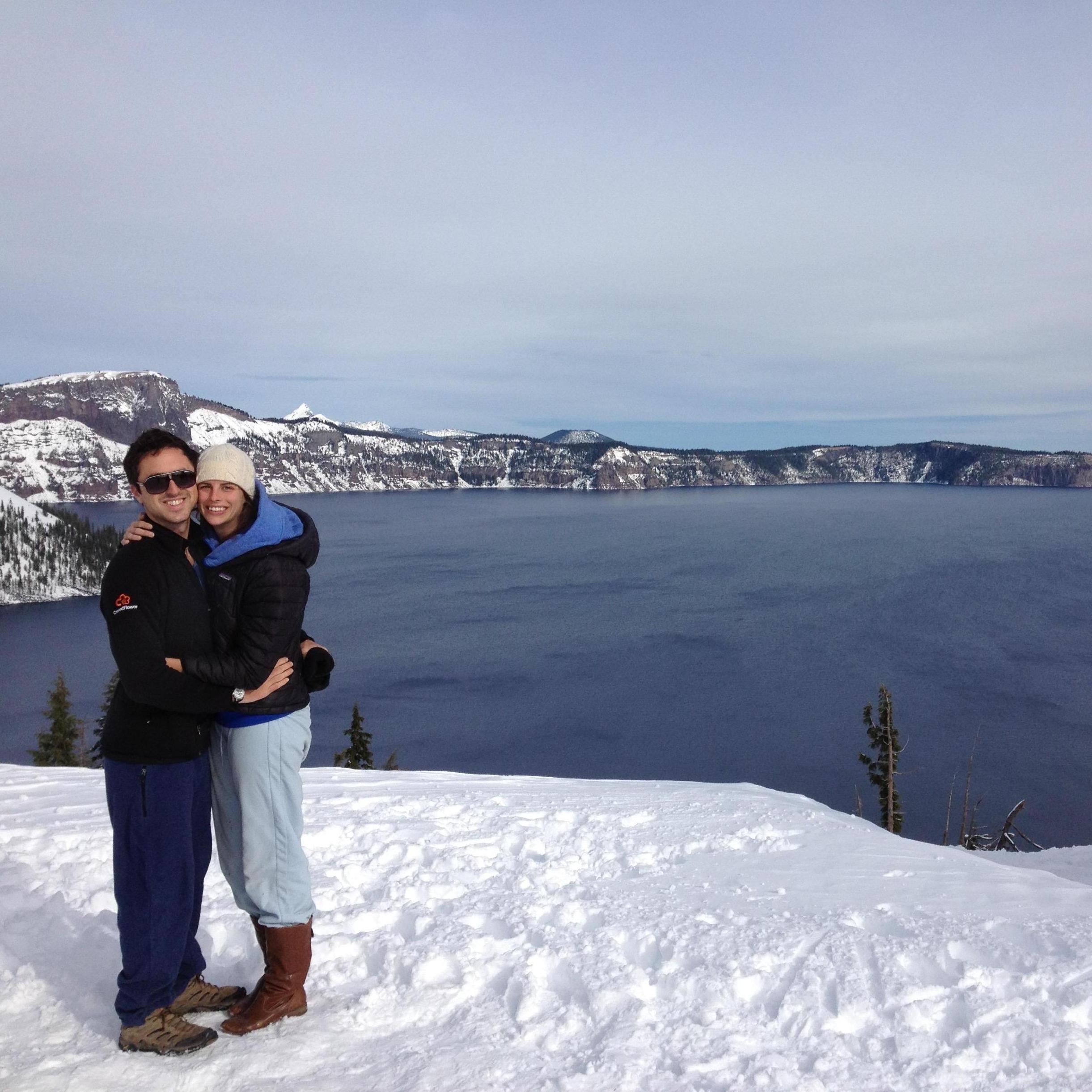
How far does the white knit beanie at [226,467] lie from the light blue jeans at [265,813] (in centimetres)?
107

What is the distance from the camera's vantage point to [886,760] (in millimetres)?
27062

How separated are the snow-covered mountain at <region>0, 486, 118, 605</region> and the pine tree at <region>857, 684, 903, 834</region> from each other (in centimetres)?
10699

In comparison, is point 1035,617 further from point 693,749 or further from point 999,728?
point 693,749

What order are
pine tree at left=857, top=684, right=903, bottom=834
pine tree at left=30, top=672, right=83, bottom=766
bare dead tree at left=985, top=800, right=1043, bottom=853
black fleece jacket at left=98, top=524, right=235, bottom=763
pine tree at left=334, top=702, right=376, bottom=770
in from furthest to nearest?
pine tree at left=30, top=672, right=83, bottom=766, pine tree at left=334, top=702, right=376, bottom=770, pine tree at left=857, top=684, right=903, bottom=834, bare dead tree at left=985, top=800, right=1043, bottom=853, black fleece jacket at left=98, top=524, right=235, bottom=763

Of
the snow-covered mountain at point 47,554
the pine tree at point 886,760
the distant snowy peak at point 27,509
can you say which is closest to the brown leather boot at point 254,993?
the pine tree at point 886,760

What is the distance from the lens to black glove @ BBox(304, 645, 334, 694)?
3.49m

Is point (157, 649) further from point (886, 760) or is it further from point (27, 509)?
point (27, 509)

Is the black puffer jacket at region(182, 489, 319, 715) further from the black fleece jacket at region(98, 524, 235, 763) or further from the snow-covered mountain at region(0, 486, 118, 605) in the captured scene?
the snow-covered mountain at region(0, 486, 118, 605)

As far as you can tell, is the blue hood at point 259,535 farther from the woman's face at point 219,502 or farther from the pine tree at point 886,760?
the pine tree at point 886,760

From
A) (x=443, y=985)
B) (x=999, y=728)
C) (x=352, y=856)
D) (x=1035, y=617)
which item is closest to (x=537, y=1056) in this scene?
(x=443, y=985)

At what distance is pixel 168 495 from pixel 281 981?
2.22m

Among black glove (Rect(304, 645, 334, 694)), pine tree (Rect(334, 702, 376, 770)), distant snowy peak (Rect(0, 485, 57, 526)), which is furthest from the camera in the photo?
distant snowy peak (Rect(0, 485, 57, 526))

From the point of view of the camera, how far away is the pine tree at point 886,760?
Answer: 25.8 metres

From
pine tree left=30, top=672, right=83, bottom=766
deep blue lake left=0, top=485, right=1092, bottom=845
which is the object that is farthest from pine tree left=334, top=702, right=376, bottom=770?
pine tree left=30, top=672, right=83, bottom=766
